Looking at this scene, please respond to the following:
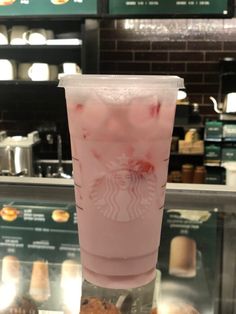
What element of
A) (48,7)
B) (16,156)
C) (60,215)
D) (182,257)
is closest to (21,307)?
(182,257)

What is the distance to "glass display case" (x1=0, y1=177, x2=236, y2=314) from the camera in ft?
2.18

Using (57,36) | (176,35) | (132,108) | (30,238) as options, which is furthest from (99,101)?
(176,35)

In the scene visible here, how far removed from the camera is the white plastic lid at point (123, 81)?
0.61 meters

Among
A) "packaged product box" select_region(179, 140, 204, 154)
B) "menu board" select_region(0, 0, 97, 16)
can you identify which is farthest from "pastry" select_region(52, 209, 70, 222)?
"packaged product box" select_region(179, 140, 204, 154)

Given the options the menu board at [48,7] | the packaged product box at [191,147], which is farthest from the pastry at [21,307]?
the packaged product box at [191,147]

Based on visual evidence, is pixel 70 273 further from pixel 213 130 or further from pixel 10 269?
pixel 213 130

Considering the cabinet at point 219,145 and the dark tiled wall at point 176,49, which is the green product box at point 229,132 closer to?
the cabinet at point 219,145

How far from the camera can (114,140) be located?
617 mm

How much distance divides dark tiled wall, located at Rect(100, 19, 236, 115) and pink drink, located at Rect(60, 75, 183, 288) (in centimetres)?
312

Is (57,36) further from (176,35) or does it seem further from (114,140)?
(114,140)

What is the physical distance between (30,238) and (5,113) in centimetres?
305

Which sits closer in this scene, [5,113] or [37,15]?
[37,15]

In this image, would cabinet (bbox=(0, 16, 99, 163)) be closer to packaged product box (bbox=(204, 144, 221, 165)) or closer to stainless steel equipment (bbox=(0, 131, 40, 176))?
stainless steel equipment (bbox=(0, 131, 40, 176))

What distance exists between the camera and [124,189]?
0.63 meters
